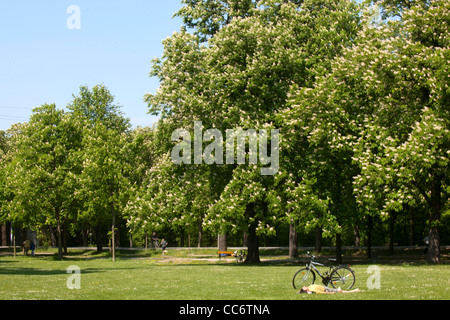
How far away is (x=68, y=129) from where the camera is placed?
61.1 metres

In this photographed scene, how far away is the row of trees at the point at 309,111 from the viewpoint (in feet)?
108

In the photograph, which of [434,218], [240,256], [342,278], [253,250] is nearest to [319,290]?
[342,278]

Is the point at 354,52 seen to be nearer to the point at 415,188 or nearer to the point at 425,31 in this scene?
the point at 425,31

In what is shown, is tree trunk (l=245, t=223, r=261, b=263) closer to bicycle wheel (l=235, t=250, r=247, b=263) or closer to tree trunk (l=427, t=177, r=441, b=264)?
bicycle wheel (l=235, t=250, r=247, b=263)

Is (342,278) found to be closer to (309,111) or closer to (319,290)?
(319,290)

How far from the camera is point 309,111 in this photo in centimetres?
3597

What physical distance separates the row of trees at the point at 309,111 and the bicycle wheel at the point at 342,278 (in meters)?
13.0

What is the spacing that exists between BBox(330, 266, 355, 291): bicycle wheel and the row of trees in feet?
42.7

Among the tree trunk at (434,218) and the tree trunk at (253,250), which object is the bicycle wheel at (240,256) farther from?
the tree trunk at (434,218)

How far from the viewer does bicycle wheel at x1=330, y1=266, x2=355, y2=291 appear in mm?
19516

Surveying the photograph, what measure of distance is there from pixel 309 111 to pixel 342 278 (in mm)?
17961

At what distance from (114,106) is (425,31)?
58.5 m

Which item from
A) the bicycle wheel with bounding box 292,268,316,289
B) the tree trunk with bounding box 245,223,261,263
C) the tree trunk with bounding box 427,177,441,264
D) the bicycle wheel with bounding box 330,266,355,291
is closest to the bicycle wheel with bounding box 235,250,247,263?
the tree trunk with bounding box 245,223,261,263
